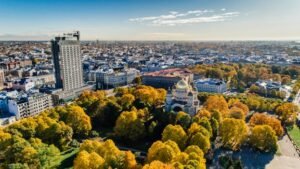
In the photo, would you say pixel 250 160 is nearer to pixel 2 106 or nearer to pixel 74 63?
pixel 2 106

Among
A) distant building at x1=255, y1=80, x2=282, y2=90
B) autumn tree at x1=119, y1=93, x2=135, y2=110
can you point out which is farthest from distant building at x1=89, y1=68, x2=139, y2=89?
distant building at x1=255, y1=80, x2=282, y2=90

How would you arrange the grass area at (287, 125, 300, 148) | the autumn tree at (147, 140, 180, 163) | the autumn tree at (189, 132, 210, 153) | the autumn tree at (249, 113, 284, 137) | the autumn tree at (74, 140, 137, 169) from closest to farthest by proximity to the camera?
the autumn tree at (74, 140, 137, 169), the autumn tree at (147, 140, 180, 163), the autumn tree at (189, 132, 210, 153), the autumn tree at (249, 113, 284, 137), the grass area at (287, 125, 300, 148)

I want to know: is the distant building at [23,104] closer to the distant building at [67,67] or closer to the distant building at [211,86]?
the distant building at [67,67]

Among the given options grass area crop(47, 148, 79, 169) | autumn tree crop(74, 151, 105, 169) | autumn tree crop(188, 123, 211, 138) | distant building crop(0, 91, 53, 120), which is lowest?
grass area crop(47, 148, 79, 169)

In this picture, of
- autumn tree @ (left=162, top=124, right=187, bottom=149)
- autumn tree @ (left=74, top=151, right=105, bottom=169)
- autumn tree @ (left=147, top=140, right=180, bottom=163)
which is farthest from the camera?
autumn tree @ (left=162, top=124, right=187, bottom=149)

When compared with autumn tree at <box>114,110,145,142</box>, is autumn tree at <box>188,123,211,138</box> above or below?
above

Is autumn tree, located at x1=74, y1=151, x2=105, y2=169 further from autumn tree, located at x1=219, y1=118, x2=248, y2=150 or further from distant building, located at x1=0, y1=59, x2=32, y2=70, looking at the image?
distant building, located at x1=0, y1=59, x2=32, y2=70

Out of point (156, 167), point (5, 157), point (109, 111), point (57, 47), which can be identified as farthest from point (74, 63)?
point (156, 167)
